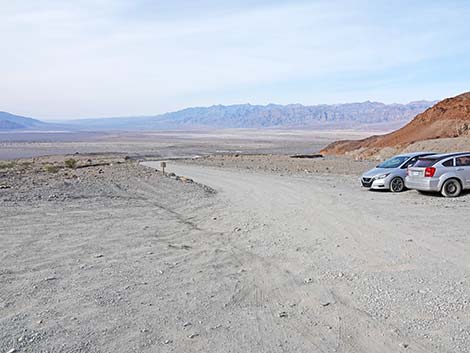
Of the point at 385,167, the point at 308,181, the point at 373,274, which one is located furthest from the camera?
the point at 308,181

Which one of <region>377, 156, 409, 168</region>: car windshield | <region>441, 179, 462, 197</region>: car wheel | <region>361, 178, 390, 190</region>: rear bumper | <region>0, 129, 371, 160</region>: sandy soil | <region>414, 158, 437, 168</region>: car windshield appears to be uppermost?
<region>414, 158, 437, 168</region>: car windshield

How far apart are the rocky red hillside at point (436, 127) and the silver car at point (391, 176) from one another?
1432 inches

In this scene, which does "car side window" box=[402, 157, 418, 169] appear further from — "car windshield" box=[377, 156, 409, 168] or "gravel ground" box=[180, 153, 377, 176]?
"gravel ground" box=[180, 153, 377, 176]

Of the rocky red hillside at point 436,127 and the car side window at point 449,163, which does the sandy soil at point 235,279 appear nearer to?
the car side window at point 449,163

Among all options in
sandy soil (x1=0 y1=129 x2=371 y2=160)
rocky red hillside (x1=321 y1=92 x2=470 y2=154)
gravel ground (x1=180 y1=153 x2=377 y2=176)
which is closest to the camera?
gravel ground (x1=180 y1=153 x2=377 y2=176)

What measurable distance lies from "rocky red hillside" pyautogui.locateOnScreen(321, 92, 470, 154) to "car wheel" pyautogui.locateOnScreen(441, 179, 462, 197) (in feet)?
129

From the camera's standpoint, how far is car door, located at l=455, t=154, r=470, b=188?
17031mm

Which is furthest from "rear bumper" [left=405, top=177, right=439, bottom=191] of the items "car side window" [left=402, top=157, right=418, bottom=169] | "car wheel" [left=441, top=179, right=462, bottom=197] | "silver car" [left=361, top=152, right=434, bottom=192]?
"car side window" [left=402, top=157, right=418, bottom=169]

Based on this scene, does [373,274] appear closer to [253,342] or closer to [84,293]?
[253,342]

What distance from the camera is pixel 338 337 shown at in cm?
557

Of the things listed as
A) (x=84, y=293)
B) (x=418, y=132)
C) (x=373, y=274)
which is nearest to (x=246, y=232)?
(x=373, y=274)

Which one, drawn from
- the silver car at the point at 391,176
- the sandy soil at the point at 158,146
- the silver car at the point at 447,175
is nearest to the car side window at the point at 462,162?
the silver car at the point at 447,175

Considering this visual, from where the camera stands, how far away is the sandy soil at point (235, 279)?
5582 millimetres

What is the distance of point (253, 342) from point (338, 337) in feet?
2.81
